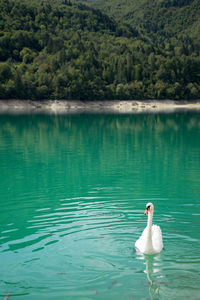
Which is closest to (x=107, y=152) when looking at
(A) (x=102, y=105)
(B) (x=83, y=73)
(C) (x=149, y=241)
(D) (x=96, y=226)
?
(D) (x=96, y=226)

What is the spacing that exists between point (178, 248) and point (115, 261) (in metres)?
2.02

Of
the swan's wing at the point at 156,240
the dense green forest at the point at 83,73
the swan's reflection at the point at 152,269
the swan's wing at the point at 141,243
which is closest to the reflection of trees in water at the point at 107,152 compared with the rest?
the swan's wing at the point at 156,240

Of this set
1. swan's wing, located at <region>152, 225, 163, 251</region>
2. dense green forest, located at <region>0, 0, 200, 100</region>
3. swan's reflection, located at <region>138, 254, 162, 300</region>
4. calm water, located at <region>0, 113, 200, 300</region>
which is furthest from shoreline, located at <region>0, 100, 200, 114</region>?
swan's reflection, located at <region>138, 254, 162, 300</region>

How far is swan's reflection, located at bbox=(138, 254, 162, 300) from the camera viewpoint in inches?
347

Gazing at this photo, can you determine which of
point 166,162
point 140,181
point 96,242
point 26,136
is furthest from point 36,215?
point 26,136

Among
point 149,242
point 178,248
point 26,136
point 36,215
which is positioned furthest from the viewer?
point 26,136

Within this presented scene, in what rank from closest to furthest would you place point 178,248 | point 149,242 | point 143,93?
point 149,242, point 178,248, point 143,93

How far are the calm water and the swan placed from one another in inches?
9.7

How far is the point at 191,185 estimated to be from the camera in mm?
19781

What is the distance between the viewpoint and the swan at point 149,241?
402 inches

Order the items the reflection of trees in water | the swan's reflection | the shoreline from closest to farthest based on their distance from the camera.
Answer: the swan's reflection
the reflection of trees in water
the shoreline

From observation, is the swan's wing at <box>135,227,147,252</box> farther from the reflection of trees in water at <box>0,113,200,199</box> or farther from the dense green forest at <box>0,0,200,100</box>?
the dense green forest at <box>0,0,200,100</box>

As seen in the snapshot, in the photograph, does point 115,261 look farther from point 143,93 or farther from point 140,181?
point 143,93

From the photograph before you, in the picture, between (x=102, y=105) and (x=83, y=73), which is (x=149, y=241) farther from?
(x=83, y=73)
